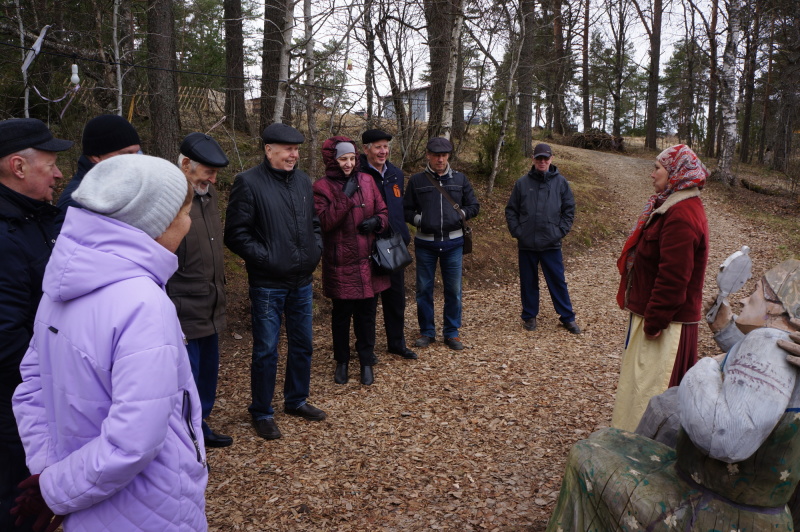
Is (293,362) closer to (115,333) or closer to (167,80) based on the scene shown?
(115,333)

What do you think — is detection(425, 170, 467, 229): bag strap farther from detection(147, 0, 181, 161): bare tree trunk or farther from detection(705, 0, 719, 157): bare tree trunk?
detection(705, 0, 719, 157): bare tree trunk

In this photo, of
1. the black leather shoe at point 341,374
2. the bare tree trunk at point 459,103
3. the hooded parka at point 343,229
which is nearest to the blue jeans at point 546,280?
the hooded parka at point 343,229

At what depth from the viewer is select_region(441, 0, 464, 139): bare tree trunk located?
10.0 m

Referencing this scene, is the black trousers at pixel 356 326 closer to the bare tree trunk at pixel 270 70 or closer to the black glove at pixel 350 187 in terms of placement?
the black glove at pixel 350 187

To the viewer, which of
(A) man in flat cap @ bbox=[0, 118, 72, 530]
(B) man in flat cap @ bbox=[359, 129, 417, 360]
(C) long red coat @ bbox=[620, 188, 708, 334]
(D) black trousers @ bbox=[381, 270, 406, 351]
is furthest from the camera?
(D) black trousers @ bbox=[381, 270, 406, 351]

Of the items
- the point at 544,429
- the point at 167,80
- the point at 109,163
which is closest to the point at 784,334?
the point at 109,163

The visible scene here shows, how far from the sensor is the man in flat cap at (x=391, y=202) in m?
5.29

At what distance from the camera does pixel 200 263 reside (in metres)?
3.75

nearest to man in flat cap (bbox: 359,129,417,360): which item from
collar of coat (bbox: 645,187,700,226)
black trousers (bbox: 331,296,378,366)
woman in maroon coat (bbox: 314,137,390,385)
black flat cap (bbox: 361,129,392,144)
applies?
black flat cap (bbox: 361,129,392,144)

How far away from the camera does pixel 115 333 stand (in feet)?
5.23

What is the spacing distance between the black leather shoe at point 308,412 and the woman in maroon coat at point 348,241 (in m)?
0.68

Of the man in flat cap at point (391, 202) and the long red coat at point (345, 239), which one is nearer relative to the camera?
the long red coat at point (345, 239)

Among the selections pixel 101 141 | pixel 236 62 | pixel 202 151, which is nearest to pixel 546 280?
pixel 202 151

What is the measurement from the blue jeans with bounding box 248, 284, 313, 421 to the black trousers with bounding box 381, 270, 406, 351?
1.31m
